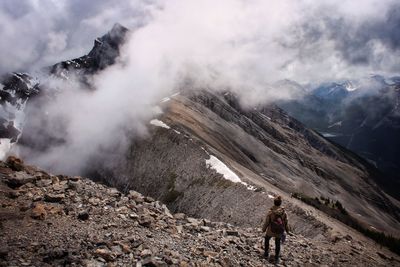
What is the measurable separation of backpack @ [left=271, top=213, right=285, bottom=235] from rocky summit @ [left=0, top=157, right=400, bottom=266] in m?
1.69

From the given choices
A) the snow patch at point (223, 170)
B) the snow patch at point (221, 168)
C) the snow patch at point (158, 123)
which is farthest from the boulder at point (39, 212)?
the snow patch at point (158, 123)

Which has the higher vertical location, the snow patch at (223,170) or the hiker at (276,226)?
the snow patch at (223,170)

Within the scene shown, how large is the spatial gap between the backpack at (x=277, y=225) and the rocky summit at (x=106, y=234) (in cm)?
169

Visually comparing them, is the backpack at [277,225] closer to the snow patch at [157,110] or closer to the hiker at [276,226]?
the hiker at [276,226]

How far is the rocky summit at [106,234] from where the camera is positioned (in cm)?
1803

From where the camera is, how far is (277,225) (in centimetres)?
2306

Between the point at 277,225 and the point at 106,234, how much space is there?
9.31 meters

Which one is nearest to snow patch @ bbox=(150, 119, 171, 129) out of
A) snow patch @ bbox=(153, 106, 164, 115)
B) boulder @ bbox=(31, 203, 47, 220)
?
snow patch @ bbox=(153, 106, 164, 115)

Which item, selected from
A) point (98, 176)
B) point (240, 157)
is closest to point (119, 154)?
point (98, 176)

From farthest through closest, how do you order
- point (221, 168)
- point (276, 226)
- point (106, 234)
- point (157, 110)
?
point (157, 110) → point (221, 168) → point (276, 226) → point (106, 234)

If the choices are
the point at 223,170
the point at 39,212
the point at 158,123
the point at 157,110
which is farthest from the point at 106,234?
the point at 157,110

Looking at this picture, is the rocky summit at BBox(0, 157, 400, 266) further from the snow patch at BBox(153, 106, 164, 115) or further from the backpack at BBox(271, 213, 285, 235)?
the snow patch at BBox(153, 106, 164, 115)

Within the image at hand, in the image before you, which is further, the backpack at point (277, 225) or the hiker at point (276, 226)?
the backpack at point (277, 225)

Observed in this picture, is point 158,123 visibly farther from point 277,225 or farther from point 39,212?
point 39,212
